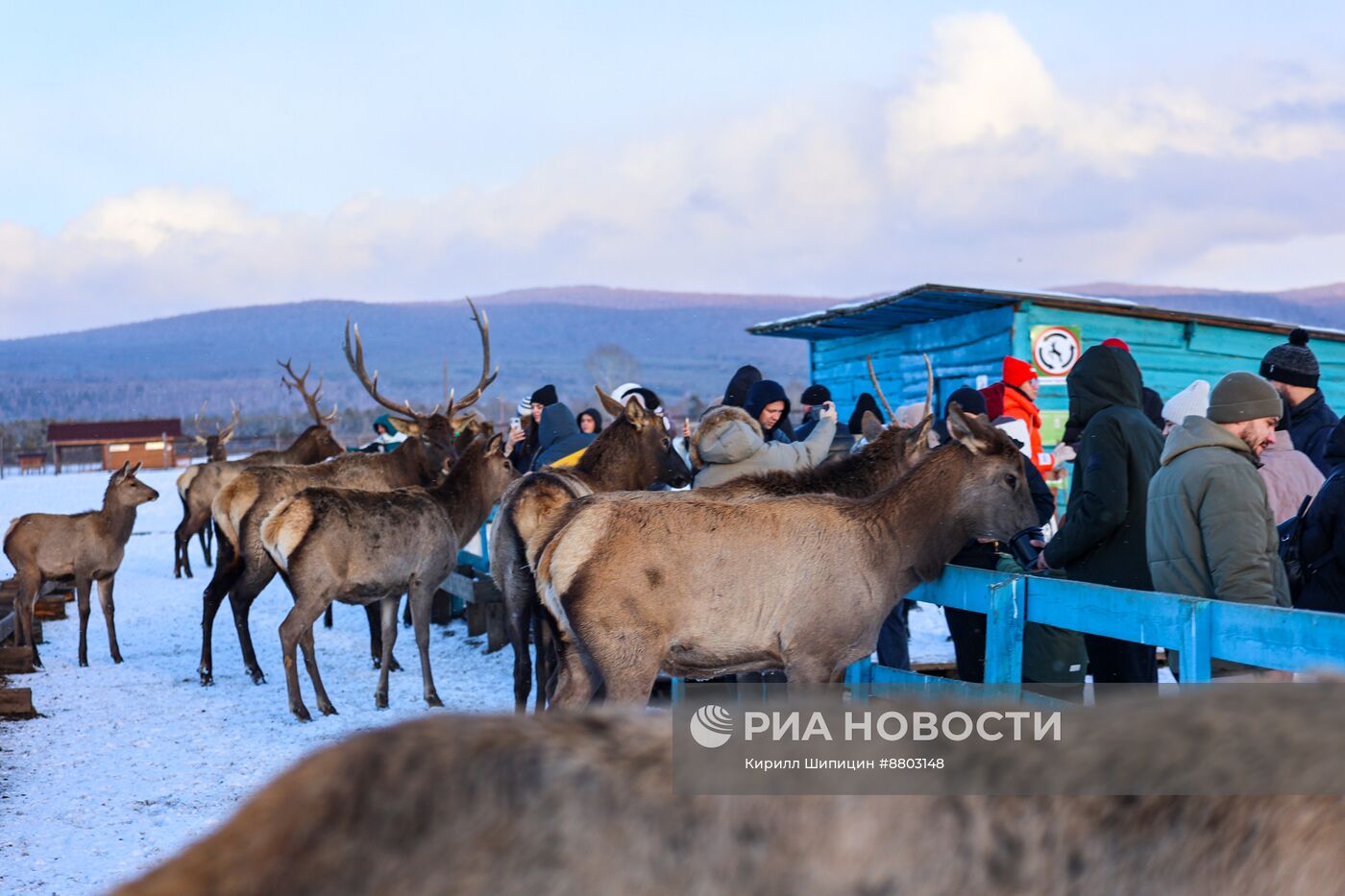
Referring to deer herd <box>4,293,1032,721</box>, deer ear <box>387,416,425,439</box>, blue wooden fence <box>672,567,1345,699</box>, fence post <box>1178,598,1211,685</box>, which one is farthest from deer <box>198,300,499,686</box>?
fence post <box>1178,598,1211,685</box>

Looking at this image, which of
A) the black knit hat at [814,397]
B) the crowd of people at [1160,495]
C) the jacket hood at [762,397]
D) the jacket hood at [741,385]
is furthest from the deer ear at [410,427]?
the crowd of people at [1160,495]

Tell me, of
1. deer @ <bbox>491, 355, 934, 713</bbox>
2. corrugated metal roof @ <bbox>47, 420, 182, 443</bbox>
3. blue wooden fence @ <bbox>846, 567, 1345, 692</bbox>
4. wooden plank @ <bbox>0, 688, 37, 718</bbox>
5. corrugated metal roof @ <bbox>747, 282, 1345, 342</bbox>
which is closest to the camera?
blue wooden fence @ <bbox>846, 567, 1345, 692</bbox>

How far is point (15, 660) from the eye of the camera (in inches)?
367

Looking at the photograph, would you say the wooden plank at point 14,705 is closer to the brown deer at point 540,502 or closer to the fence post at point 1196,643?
the brown deer at point 540,502

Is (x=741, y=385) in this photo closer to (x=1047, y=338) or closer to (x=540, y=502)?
(x=540, y=502)

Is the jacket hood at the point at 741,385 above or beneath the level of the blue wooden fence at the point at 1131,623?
above

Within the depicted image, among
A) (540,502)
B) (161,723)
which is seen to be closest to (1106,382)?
(540,502)

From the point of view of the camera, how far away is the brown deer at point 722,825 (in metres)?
0.97

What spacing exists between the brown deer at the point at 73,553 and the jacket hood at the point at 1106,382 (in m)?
8.61

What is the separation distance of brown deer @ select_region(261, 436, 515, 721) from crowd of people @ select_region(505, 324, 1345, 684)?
3.07m

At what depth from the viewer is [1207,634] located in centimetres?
382

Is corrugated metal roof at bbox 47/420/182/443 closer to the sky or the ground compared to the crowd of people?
closer to the ground

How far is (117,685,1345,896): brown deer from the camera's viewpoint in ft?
3.19

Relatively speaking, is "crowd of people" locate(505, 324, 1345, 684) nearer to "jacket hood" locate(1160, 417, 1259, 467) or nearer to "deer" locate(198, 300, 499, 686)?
"jacket hood" locate(1160, 417, 1259, 467)
